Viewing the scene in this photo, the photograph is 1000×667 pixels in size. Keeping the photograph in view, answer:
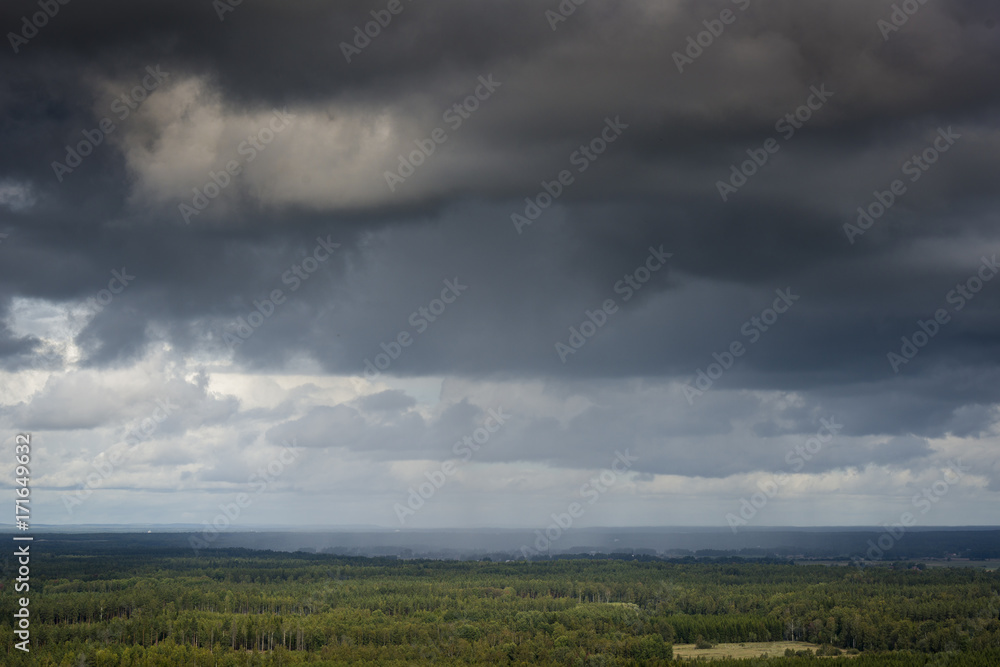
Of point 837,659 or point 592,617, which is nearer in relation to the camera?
point 837,659

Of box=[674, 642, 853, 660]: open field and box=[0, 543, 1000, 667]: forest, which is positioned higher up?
box=[0, 543, 1000, 667]: forest

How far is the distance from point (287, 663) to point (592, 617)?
63.1 metres

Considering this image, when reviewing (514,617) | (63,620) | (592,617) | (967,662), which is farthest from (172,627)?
(967,662)

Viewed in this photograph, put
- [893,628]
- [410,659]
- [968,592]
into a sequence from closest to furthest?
[410,659]
[893,628]
[968,592]

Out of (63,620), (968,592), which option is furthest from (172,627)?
(968,592)

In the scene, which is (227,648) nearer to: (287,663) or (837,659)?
(287,663)

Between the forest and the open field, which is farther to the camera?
the open field

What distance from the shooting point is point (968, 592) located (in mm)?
195250

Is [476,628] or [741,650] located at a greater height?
[476,628]

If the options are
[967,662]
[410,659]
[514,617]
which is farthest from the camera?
[514,617]

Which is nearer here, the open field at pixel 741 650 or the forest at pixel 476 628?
the forest at pixel 476 628

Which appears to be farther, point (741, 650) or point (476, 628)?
point (476, 628)

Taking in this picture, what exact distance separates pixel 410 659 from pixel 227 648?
32.8 metres

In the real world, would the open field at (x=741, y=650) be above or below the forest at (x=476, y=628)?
below
